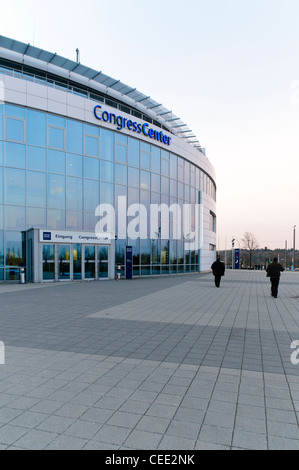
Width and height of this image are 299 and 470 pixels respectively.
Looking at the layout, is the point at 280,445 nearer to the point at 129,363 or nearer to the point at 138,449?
the point at 138,449

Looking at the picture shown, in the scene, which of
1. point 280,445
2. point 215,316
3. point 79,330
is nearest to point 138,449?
point 280,445

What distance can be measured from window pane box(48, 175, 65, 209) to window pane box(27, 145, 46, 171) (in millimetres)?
875

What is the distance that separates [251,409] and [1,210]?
1894cm

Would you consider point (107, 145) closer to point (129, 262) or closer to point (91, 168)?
point (91, 168)

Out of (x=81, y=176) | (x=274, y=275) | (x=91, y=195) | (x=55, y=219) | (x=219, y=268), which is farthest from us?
(x=91, y=195)

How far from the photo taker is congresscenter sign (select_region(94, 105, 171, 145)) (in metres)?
23.1

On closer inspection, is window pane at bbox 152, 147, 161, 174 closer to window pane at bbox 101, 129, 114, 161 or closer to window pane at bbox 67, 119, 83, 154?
window pane at bbox 101, 129, 114, 161

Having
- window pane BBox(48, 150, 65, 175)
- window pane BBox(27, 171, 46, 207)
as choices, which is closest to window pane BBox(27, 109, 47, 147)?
window pane BBox(48, 150, 65, 175)

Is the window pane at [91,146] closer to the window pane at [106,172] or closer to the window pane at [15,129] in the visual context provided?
the window pane at [106,172]

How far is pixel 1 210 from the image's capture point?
1934 cm

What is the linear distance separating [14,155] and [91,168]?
519 cm

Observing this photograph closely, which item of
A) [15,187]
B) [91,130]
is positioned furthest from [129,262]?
[91,130]

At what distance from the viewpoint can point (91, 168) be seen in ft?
75.0
